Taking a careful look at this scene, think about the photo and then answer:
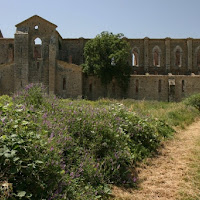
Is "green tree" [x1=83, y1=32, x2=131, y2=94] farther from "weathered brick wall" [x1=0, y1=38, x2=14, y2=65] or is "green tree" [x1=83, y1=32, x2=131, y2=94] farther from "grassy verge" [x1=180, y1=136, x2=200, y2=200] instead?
"grassy verge" [x1=180, y1=136, x2=200, y2=200]

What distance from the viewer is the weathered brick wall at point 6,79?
28797mm

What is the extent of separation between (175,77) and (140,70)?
605cm

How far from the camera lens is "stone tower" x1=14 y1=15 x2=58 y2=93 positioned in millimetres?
28484

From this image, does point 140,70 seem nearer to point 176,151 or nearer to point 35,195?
point 176,151

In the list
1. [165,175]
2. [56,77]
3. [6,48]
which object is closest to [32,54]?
[56,77]

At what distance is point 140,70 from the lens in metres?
34.4

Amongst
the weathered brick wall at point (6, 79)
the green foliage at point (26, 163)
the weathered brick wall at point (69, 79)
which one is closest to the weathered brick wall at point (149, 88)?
the weathered brick wall at point (69, 79)

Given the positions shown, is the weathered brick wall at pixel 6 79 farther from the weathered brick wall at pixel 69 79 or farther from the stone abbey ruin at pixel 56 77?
the weathered brick wall at pixel 69 79

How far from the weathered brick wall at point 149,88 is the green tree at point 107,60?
105cm

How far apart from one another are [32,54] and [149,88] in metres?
15.4

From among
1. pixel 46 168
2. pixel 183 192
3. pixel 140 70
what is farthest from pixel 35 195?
pixel 140 70

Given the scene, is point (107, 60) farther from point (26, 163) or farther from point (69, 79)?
point (26, 163)

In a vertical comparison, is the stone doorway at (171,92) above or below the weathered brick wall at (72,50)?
below

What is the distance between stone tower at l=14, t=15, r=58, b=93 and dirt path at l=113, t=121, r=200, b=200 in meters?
22.5
